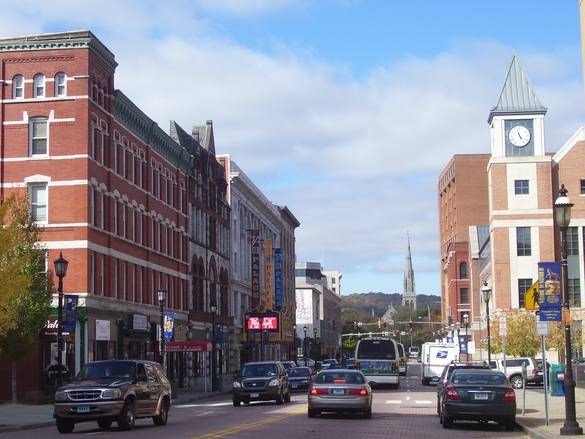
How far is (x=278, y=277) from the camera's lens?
104688 millimetres

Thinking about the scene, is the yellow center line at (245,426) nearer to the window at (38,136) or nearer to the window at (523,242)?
the window at (38,136)

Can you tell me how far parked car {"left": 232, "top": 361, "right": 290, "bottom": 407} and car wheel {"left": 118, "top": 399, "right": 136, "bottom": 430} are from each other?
47.3 feet

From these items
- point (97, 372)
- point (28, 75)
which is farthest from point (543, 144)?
point (97, 372)

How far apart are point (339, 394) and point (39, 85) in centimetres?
2583

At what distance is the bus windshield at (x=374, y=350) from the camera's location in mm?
61719

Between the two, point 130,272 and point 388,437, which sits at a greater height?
point 130,272

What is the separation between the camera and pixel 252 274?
93.3m

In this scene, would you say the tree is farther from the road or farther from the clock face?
the clock face

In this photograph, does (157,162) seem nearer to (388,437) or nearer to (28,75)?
(28,75)

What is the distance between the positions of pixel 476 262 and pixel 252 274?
33.9 m

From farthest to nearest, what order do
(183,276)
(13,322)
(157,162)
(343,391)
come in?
(183,276) → (157,162) → (13,322) → (343,391)

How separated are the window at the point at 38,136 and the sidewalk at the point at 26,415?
12.8 meters

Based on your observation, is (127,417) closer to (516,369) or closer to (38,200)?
(38,200)

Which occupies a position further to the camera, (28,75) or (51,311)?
(28,75)
